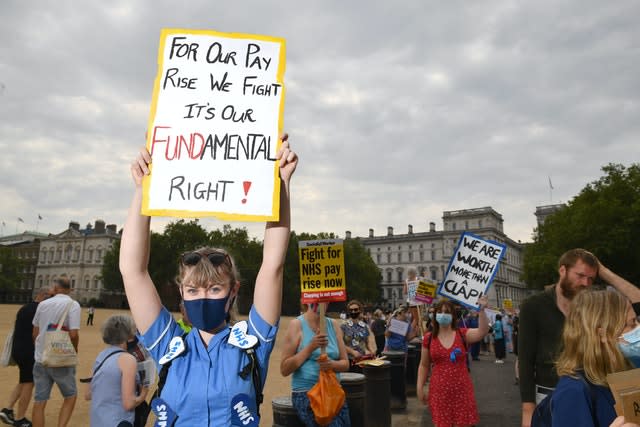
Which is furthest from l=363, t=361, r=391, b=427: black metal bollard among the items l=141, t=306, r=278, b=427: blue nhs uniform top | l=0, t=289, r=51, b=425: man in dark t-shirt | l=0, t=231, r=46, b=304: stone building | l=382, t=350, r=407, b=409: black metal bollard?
l=0, t=231, r=46, b=304: stone building

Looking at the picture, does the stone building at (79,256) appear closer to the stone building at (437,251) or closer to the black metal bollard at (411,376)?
the stone building at (437,251)

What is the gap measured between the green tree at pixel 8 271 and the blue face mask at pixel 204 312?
113 metres

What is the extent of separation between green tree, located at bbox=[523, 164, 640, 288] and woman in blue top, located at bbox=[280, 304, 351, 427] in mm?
40206

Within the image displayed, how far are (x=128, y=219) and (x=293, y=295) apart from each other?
7536 centimetres

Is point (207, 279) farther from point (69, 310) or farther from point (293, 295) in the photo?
point (293, 295)

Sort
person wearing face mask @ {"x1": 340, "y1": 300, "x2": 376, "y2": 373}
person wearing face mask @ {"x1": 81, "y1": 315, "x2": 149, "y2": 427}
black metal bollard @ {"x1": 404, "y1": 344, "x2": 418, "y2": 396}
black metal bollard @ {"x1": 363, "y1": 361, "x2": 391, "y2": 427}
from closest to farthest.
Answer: person wearing face mask @ {"x1": 81, "y1": 315, "x2": 149, "y2": 427}, black metal bollard @ {"x1": 363, "y1": 361, "x2": 391, "y2": 427}, person wearing face mask @ {"x1": 340, "y1": 300, "x2": 376, "y2": 373}, black metal bollard @ {"x1": 404, "y1": 344, "x2": 418, "y2": 396}

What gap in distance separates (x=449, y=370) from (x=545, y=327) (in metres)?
2.05

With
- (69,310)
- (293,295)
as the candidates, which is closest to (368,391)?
(69,310)

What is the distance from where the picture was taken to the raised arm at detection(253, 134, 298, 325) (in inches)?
93.0

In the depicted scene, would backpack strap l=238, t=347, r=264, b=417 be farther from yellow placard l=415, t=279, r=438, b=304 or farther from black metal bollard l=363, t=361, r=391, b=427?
yellow placard l=415, t=279, r=438, b=304

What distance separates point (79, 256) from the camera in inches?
4323

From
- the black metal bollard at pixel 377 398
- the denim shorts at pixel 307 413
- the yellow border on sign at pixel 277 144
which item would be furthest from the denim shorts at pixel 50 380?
the yellow border on sign at pixel 277 144

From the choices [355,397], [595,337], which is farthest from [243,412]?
[355,397]

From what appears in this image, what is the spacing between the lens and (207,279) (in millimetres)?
2354
